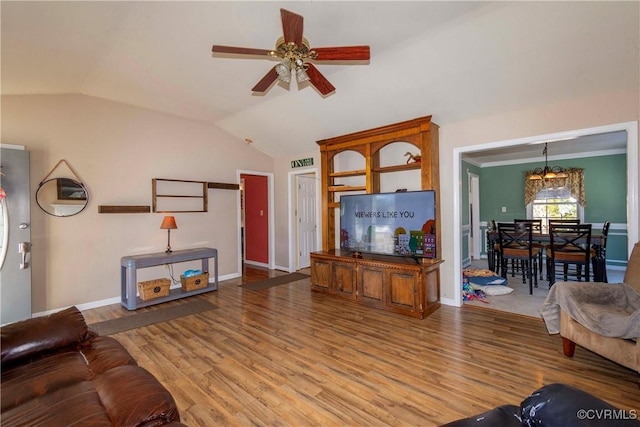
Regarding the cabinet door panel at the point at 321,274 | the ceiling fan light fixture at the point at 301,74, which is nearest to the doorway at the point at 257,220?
the cabinet door panel at the point at 321,274

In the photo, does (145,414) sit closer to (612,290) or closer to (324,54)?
(324,54)

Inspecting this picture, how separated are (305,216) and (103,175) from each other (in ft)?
11.9

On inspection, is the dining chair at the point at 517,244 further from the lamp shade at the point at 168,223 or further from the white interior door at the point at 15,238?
the white interior door at the point at 15,238

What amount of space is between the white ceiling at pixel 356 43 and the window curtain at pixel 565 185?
174 inches

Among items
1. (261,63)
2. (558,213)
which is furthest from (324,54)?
(558,213)

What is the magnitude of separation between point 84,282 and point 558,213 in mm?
9333

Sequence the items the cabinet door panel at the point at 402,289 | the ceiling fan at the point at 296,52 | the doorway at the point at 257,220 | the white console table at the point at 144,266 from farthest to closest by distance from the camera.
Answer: the doorway at the point at 257,220
the white console table at the point at 144,266
the cabinet door panel at the point at 402,289
the ceiling fan at the point at 296,52

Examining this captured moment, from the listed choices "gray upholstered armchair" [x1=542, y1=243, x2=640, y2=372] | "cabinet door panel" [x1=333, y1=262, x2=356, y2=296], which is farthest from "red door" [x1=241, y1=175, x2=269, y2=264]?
"gray upholstered armchair" [x1=542, y1=243, x2=640, y2=372]

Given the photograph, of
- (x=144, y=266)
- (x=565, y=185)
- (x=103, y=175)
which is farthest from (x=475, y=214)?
(x=103, y=175)

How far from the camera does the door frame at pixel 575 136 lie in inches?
109

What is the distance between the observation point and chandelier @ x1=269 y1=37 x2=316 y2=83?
82.1 inches

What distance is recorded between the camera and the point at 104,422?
1.10m

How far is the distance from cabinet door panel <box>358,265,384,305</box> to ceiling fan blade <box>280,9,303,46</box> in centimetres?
276

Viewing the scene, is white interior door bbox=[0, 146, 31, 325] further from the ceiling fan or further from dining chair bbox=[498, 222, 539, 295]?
dining chair bbox=[498, 222, 539, 295]
